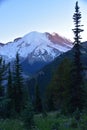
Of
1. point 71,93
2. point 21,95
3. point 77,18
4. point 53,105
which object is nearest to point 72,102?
point 71,93

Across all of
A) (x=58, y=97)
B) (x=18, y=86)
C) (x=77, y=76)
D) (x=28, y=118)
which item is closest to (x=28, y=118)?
(x=28, y=118)

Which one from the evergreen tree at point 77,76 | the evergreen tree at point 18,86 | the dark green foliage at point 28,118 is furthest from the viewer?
the evergreen tree at point 18,86

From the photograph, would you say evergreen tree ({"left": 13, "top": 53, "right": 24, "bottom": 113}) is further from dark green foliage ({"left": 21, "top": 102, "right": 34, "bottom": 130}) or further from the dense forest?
dark green foliage ({"left": 21, "top": 102, "right": 34, "bottom": 130})

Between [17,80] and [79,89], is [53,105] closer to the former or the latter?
[17,80]

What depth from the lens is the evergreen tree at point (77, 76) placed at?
3769cm

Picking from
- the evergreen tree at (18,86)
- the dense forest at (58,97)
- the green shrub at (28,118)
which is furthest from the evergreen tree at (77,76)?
the green shrub at (28,118)

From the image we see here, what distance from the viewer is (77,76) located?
1554 inches

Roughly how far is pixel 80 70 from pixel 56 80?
26.4 meters

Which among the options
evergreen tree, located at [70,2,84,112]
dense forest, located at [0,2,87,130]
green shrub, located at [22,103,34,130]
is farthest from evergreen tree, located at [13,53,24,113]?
green shrub, located at [22,103,34,130]

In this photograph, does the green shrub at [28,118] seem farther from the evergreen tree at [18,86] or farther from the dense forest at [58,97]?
the evergreen tree at [18,86]

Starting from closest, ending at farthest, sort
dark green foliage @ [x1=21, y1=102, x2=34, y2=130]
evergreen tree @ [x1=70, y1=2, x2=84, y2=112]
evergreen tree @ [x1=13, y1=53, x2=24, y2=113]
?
dark green foliage @ [x1=21, y1=102, x2=34, y2=130] < evergreen tree @ [x1=70, y1=2, x2=84, y2=112] < evergreen tree @ [x1=13, y1=53, x2=24, y2=113]

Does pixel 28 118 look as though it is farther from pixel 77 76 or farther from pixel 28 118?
pixel 77 76

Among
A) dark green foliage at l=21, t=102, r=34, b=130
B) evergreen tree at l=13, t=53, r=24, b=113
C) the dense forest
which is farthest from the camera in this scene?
evergreen tree at l=13, t=53, r=24, b=113

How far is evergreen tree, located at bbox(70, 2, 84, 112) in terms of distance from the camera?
37688 mm
